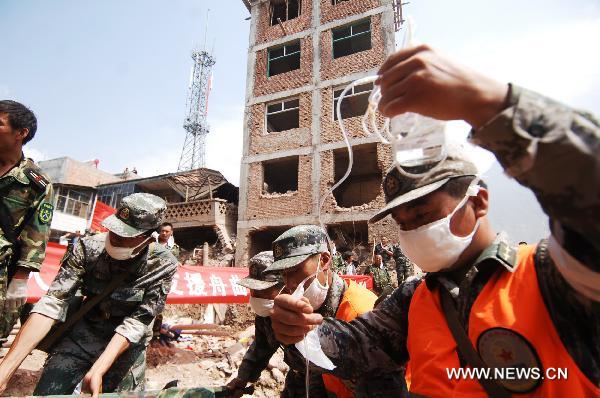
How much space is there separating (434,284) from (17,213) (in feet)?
9.97

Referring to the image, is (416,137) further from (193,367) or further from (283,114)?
(283,114)

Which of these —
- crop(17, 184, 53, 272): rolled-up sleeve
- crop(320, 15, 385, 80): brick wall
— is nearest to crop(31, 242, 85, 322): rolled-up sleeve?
crop(17, 184, 53, 272): rolled-up sleeve

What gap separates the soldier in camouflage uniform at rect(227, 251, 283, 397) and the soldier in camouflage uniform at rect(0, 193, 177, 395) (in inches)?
31.7

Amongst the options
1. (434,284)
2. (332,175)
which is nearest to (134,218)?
(434,284)

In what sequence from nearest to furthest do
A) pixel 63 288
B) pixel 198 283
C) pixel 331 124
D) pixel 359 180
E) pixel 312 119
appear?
pixel 63 288, pixel 198 283, pixel 331 124, pixel 312 119, pixel 359 180

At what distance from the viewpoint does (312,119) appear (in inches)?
576

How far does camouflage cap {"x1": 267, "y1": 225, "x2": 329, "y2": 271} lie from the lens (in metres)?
2.31

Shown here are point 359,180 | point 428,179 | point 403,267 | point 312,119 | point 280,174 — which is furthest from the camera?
point 280,174

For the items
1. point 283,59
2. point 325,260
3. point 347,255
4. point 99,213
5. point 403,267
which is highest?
point 283,59

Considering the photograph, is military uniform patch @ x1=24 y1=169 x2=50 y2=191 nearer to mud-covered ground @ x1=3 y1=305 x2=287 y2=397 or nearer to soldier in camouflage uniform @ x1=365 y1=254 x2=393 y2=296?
mud-covered ground @ x1=3 y1=305 x2=287 y2=397

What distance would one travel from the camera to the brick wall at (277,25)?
16203mm

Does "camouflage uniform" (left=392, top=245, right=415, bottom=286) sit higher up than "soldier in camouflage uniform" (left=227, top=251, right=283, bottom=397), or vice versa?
"camouflage uniform" (left=392, top=245, right=415, bottom=286)

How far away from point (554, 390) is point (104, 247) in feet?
10.2

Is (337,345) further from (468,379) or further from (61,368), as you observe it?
(61,368)
